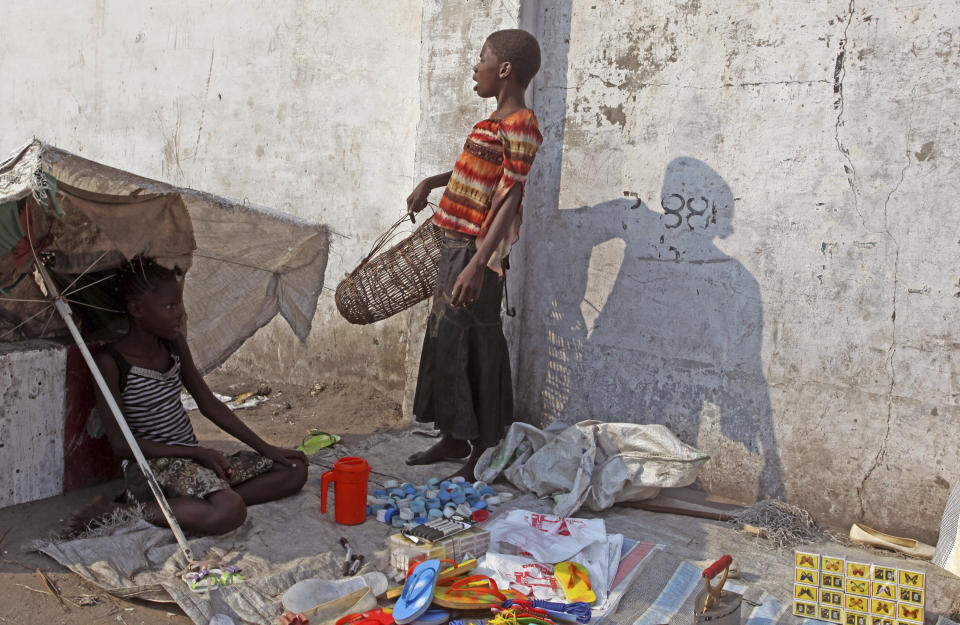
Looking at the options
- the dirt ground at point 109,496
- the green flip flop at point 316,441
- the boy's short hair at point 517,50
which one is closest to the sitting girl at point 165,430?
the dirt ground at point 109,496

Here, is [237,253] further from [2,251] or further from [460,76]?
[460,76]

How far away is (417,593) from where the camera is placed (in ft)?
9.59

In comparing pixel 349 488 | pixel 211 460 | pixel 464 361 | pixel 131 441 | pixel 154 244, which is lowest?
pixel 349 488

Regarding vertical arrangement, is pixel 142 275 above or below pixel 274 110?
below

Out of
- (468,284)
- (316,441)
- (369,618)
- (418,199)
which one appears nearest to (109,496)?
(316,441)

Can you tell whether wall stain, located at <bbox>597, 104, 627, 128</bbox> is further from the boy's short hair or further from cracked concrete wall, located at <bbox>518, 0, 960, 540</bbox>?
the boy's short hair

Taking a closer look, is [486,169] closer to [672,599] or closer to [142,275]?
[142,275]

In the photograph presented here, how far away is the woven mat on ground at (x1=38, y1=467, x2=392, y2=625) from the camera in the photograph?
2951 mm

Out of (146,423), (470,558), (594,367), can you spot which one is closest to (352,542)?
(470,558)

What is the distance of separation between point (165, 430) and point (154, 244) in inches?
31.8

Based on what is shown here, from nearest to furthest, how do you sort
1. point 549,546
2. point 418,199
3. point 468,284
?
point 549,546
point 468,284
point 418,199

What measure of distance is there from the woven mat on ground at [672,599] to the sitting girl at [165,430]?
158 centimetres

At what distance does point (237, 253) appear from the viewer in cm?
399

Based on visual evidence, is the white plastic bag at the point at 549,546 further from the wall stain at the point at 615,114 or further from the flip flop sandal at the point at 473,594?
the wall stain at the point at 615,114
